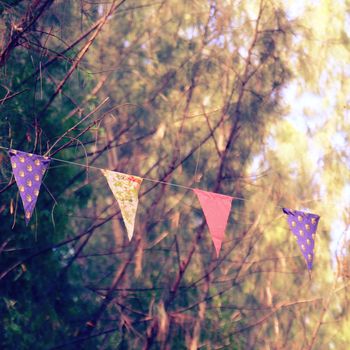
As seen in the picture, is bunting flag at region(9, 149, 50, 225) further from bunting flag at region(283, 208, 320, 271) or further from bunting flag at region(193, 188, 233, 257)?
bunting flag at region(283, 208, 320, 271)

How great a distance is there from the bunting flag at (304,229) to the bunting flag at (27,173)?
212 centimetres

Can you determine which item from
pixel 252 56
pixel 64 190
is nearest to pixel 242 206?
pixel 252 56

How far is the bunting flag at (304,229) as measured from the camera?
262 inches

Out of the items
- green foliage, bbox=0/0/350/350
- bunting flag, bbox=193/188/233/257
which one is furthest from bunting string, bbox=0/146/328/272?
green foliage, bbox=0/0/350/350

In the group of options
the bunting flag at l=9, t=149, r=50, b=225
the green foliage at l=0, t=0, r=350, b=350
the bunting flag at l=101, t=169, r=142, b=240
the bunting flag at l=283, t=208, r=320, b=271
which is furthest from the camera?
the green foliage at l=0, t=0, r=350, b=350

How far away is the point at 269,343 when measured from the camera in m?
10.6

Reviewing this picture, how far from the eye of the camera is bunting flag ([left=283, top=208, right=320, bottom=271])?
666cm

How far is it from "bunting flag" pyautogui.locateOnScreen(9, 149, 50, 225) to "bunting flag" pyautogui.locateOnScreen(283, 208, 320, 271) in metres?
2.12

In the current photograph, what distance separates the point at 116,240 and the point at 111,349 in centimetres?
297

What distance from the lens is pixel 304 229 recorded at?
6.76m

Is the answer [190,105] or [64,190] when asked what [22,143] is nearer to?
[64,190]

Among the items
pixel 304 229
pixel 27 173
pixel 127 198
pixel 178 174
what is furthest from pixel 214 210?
pixel 178 174

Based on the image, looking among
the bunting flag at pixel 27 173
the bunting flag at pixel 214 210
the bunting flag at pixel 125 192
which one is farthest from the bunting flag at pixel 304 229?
the bunting flag at pixel 27 173

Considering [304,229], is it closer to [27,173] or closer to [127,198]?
[127,198]
